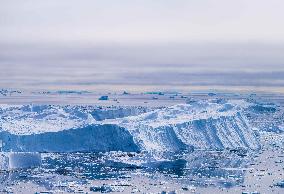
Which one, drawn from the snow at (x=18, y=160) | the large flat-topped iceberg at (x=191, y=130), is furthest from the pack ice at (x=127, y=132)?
the snow at (x=18, y=160)

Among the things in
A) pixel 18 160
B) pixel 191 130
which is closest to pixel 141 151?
pixel 191 130

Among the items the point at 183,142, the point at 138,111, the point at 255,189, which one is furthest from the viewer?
the point at 138,111

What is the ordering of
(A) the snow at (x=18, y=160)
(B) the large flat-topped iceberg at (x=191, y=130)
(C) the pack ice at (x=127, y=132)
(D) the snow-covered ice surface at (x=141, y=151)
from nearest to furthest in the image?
(D) the snow-covered ice surface at (x=141, y=151)
(A) the snow at (x=18, y=160)
(C) the pack ice at (x=127, y=132)
(B) the large flat-topped iceberg at (x=191, y=130)

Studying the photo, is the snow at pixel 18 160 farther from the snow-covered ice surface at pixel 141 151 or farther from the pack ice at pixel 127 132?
the pack ice at pixel 127 132

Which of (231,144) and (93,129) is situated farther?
(231,144)

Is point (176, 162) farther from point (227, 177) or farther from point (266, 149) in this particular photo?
point (266, 149)

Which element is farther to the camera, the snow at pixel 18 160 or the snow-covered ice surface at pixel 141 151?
the snow at pixel 18 160

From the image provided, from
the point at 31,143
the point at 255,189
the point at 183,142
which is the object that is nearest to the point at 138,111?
the point at 183,142
